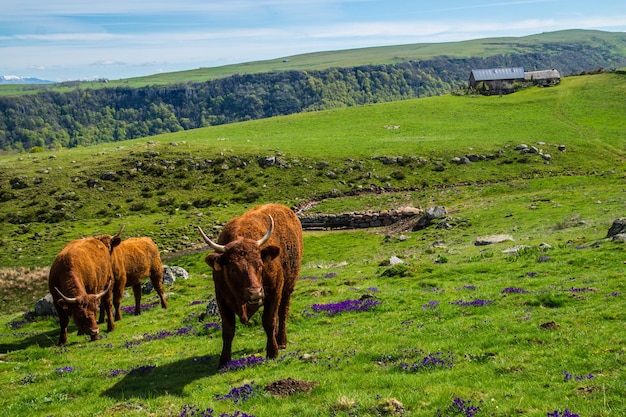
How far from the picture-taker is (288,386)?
12.1 meters

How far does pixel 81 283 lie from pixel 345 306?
36.1 feet

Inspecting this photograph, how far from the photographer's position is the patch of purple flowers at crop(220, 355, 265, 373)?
14234mm

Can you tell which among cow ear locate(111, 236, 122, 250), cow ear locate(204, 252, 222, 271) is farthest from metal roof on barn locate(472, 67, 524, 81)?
cow ear locate(204, 252, 222, 271)

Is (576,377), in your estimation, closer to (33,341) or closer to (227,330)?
(227,330)

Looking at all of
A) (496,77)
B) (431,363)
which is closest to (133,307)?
(431,363)

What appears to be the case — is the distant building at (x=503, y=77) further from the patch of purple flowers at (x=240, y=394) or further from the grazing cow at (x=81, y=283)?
the patch of purple flowers at (x=240, y=394)

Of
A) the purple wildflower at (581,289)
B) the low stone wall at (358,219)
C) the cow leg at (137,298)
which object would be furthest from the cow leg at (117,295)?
the low stone wall at (358,219)

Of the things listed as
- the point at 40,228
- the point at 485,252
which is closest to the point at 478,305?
the point at 485,252

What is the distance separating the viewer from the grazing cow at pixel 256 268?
12547 millimetres

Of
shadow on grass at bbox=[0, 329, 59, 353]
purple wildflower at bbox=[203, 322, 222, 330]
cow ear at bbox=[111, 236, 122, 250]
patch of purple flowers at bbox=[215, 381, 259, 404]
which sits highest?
cow ear at bbox=[111, 236, 122, 250]

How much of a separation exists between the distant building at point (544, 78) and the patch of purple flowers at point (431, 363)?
136007 millimetres

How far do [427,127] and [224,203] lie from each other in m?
49.7

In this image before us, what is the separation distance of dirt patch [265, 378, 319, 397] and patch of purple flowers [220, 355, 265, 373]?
221 centimetres

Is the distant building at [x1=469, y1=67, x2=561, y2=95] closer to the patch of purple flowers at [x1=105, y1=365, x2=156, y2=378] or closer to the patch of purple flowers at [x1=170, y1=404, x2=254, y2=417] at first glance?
the patch of purple flowers at [x1=105, y1=365, x2=156, y2=378]
